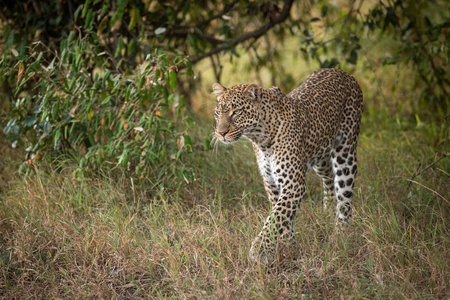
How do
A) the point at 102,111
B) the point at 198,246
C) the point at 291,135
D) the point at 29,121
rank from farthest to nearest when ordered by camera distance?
the point at 102,111 < the point at 29,121 < the point at 291,135 < the point at 198,246

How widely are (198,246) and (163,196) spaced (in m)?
1.27

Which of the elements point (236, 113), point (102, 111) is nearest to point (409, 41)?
point (236, 113)

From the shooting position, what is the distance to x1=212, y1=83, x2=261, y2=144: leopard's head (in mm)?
4570

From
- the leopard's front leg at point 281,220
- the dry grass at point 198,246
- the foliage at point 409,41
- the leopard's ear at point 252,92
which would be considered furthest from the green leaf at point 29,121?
the foliage at point 409,41

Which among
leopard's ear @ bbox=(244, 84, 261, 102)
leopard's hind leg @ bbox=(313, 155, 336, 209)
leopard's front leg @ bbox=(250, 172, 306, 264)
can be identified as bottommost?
leopard's hind leg @ bbox=(313, 155, 336, 209)

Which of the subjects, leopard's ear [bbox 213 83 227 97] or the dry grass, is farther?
leopard's ear [bbox 213 83 227 97]

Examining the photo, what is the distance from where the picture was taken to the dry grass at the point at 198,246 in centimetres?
393

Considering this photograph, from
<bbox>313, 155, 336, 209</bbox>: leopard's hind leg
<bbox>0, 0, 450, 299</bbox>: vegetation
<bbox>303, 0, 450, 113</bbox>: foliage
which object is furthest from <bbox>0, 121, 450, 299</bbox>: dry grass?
<bbox>303, 0, 450, 113</bbox>: foliage

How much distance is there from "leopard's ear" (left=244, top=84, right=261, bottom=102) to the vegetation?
775mm

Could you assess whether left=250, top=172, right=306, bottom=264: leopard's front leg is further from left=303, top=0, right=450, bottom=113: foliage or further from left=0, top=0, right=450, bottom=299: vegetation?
left=303, top=0, right=450, bottom=113: foliage

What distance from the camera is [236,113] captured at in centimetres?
460

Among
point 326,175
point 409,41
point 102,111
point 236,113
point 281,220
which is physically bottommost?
point 326,175

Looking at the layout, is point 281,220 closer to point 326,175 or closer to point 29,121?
point 326,175

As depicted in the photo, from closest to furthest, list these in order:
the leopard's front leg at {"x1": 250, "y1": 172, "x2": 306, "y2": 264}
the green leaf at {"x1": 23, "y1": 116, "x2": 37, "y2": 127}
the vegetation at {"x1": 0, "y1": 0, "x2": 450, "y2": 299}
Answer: the vegetation at {"x1": 0, "y1": 0, "x2": 450, "y2": 299} → the leopard's front leg at {"x1": 250, "y1": 172, "x2": 306, "y2": 264} → the green leaf at {"x1": 23, "y1": 116, "x2": 37, "y2": 127}
